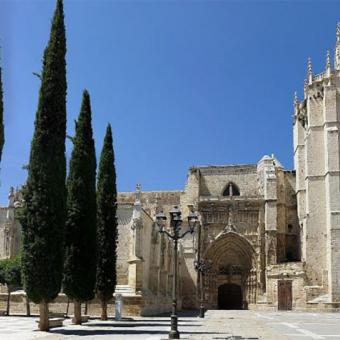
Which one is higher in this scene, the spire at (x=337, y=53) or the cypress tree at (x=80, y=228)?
the spire at (x=337, y=53)

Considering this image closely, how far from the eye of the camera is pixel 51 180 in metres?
16.2

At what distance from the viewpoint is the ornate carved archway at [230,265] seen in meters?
45.7

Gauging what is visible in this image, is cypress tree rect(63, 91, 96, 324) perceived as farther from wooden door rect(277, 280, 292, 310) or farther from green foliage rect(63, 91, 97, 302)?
wooden door rect(277, 280, 292, 310)

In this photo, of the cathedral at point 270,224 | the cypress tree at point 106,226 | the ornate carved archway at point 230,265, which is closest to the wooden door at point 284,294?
the cathedral at point 270,224

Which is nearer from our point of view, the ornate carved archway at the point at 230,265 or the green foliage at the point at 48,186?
the green foliage at the point at 48,186

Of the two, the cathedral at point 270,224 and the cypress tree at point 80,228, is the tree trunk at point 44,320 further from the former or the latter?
→ the cathedral at point 270,224

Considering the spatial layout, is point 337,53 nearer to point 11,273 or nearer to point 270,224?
point 270,224

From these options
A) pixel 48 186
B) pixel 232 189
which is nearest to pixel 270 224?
pixel 232 189

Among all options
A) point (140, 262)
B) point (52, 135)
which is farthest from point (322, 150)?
point (52, 135)

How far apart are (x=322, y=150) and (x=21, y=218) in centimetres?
3058

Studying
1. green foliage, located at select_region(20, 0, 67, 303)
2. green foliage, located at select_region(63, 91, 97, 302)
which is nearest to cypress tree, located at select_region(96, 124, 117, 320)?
green foliage, located at select_region(63, 91, 97, 302)

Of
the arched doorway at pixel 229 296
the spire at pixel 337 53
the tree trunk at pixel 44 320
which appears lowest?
the arched doorway at pixel 229 296

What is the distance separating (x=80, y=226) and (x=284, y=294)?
86.6 feet

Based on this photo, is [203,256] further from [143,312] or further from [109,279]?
[109,279]
